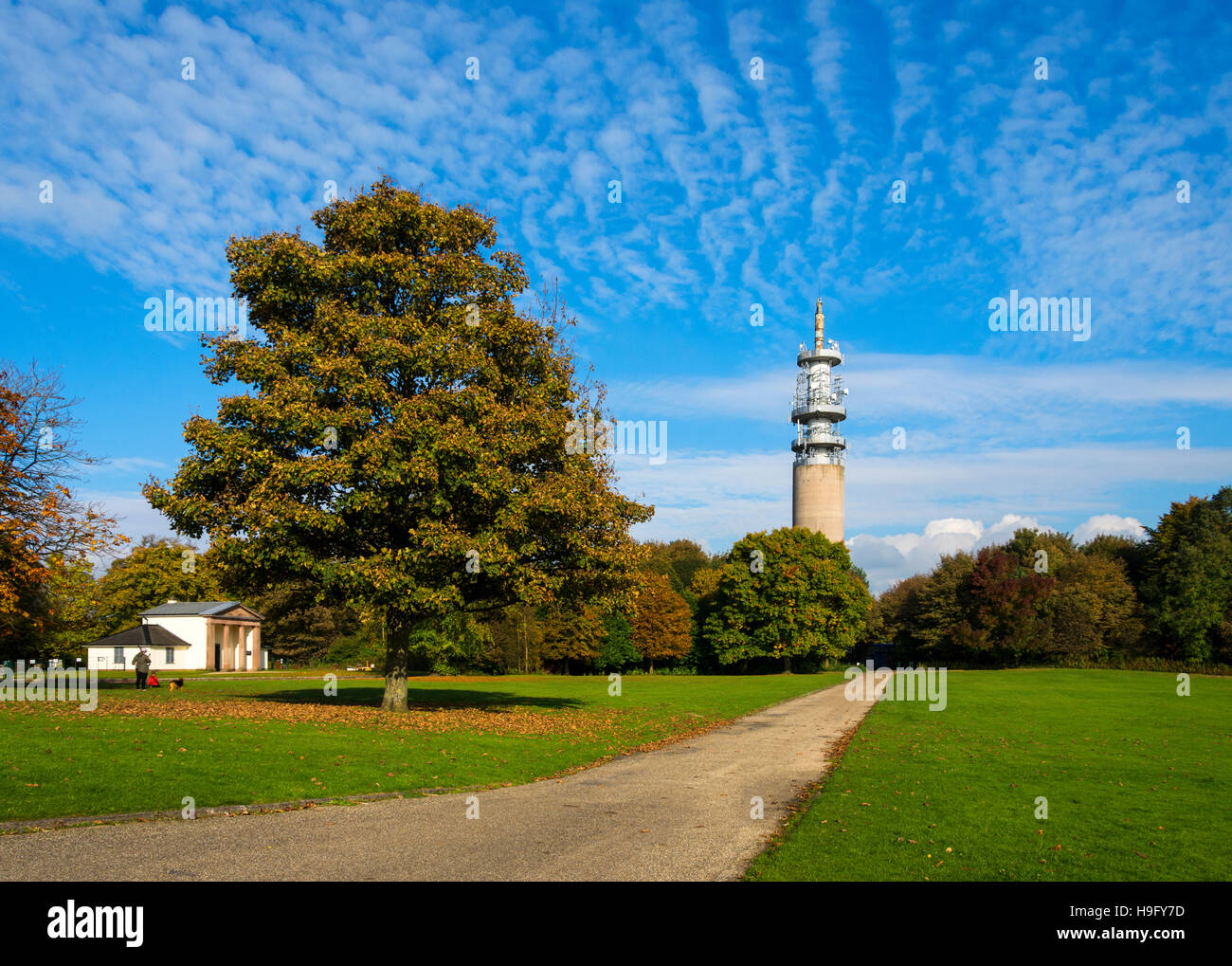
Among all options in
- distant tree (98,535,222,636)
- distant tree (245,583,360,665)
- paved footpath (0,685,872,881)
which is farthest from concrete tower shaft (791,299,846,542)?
paved footpath (0,685,872,881)

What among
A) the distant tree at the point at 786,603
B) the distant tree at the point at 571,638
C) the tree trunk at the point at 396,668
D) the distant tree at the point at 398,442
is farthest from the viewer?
the distant tree at the point at 786,603

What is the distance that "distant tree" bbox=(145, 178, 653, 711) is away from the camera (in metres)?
20.3

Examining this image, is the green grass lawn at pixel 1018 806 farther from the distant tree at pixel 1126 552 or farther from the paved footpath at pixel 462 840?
the distant tree at pixel 1126 552

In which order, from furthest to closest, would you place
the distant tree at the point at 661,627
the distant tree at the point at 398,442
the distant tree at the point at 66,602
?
the distant tree at the point at 661,627 < the distant tree at the point at 66,602 < the distant tree at the point at 398,442

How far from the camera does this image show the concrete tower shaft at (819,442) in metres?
101

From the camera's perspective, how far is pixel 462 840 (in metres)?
9.44

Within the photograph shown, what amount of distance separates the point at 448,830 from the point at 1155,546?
294 feet

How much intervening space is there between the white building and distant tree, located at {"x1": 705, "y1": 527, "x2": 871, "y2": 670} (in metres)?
47.2

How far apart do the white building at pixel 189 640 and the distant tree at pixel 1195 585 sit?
87.1m

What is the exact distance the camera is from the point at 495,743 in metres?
18.0

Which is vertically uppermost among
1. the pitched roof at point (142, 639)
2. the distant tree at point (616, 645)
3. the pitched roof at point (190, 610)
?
the pitched roof at point (190, 610)

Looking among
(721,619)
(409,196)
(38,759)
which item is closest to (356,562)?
(38,759)

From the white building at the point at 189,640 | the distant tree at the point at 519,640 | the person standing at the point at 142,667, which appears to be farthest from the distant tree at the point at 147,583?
the person standing at the point at 142,667

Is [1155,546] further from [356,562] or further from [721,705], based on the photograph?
[356,562]
